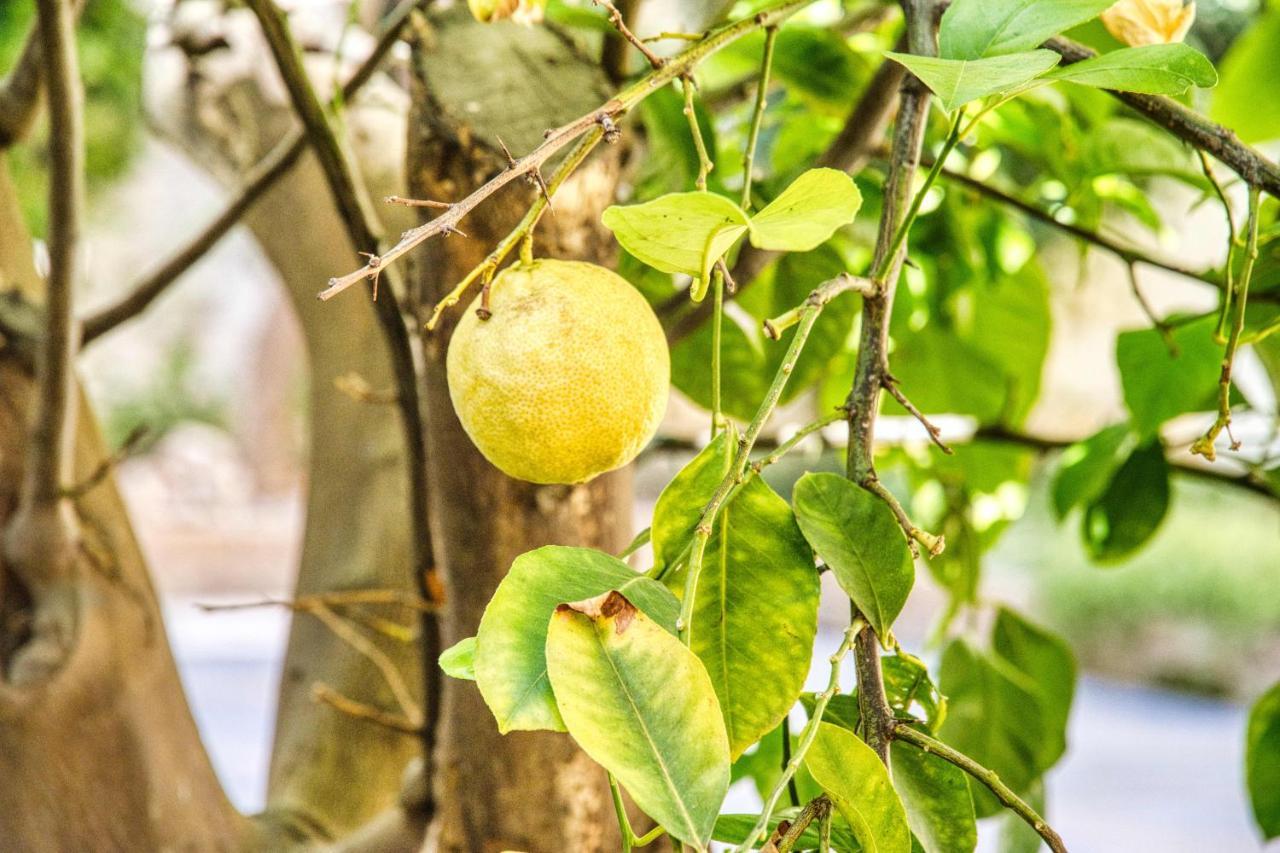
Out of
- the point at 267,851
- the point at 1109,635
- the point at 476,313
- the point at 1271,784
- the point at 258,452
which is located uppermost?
the point at 476,313

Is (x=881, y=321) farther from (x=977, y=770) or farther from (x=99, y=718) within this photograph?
(x=99, y=718)

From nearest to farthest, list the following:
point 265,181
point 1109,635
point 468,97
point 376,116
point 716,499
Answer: point 716,499 → point 468,97 → point 265,181 → point 376,116 → point 1109,635

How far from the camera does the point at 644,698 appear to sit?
0.19 metres

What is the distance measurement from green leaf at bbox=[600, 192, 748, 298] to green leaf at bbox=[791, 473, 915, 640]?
5 centimetres

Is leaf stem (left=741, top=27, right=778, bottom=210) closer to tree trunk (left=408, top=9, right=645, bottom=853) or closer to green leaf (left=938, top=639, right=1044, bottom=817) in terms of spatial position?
tree trunk (left=408, top=9, right=645, bottom=853)

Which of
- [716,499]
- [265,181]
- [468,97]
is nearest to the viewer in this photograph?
[716,499]

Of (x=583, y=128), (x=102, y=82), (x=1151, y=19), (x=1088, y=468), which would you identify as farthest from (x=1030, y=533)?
(x=583, y=128)

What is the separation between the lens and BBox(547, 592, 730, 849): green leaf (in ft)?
0.60

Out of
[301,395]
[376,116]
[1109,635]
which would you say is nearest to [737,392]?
[376,116]

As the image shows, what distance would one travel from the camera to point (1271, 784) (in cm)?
44

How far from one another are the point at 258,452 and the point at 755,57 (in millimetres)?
4942

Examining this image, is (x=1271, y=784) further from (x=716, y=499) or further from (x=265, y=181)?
(x=265, y=181)

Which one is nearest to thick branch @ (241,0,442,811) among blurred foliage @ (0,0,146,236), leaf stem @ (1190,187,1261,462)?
leaf stem @ (1190,187,1261,462)

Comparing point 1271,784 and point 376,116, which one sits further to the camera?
point 376,116
